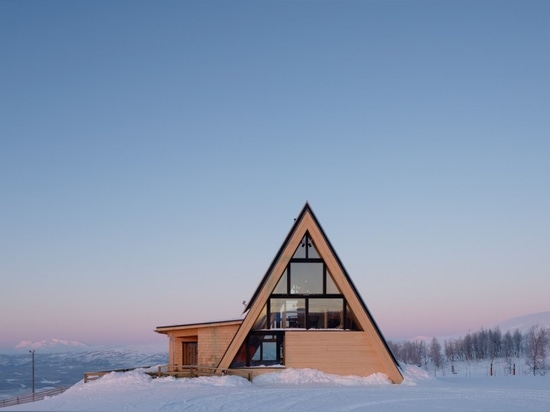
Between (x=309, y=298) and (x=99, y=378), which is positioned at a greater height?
(x=309, y=298)

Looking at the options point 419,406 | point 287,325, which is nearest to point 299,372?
point 287,325

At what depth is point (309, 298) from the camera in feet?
66.9

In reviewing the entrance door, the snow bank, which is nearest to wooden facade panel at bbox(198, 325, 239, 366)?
the snow bank

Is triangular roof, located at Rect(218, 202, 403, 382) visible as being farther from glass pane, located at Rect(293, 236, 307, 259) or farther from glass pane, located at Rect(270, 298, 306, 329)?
glass pane, located at Rect(270, 298, 306, 329)

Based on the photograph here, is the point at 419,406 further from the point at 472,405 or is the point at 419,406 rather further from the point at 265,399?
the point at 265,399

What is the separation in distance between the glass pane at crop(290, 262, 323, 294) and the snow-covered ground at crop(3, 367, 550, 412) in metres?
2.93

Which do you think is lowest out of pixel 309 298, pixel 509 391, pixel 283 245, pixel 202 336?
pixel 509 391

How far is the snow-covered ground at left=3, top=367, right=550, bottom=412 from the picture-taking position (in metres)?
13.0

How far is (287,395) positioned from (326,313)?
567 cm

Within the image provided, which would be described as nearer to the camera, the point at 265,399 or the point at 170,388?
the point at 265,399

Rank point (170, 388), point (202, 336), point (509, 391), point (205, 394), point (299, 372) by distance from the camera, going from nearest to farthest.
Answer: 1. point (205, 394)
2. point (170, 388)
3. point (509, 391)
4. point (299, 372)
5. point (202, 336)

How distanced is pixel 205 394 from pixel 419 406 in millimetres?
5711

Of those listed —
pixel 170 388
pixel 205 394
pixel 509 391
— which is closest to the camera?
pixel 205 394

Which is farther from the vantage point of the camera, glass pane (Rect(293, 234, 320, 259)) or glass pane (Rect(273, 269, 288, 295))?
glass pane (Rect(293, 234, 320, 259))
